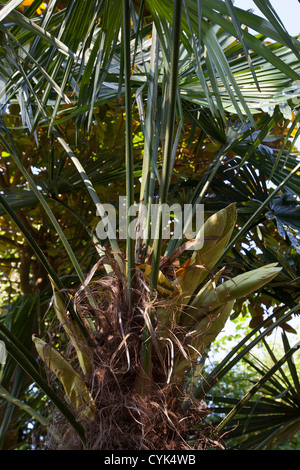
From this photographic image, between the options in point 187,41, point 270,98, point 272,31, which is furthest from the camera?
point 270,98

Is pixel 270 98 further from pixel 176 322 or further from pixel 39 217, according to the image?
pixel 39 217

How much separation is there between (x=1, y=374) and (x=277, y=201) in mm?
1324

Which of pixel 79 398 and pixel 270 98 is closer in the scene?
pixel 79 398

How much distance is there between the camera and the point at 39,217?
297cm

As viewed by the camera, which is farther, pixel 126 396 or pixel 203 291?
pixel 203 291

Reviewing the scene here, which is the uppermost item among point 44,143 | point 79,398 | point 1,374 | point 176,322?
point 44,143

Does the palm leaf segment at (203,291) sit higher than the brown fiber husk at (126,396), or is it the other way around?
the palm leaf segment at (203,291)

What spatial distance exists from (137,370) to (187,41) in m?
0.94

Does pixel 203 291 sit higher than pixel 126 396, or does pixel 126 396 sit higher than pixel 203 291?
pixel 203 291

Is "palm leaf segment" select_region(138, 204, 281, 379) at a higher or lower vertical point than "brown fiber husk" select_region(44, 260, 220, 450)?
higher

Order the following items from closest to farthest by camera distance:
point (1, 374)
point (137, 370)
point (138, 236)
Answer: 1. point (137, 370)
2. point (138, 236)
3. point (1, 374)
